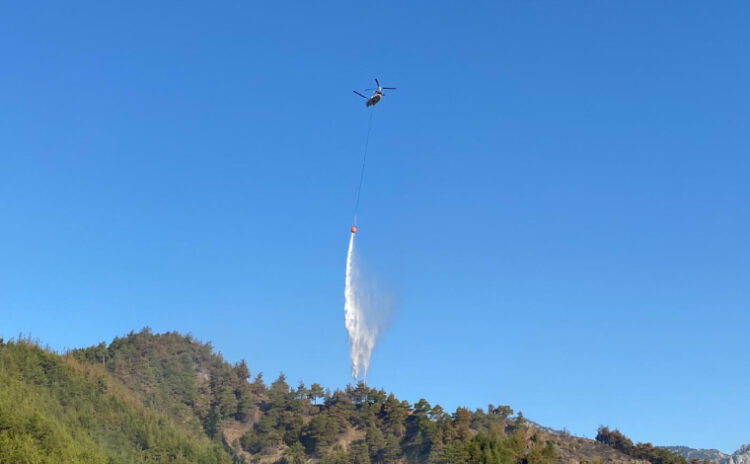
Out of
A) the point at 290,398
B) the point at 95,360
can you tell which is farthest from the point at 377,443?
the point at 95,360

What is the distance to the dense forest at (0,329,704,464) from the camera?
343 ft

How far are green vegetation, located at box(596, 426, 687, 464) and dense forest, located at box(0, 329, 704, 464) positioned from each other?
17.2 inches

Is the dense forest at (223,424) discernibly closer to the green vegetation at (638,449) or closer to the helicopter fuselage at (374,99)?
the green vegetation at (638,449)

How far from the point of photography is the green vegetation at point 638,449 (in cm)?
15181

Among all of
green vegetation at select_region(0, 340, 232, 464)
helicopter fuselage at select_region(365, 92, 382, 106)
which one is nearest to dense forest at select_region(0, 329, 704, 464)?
green vegetation at select_region(0, 340, 232, 464)

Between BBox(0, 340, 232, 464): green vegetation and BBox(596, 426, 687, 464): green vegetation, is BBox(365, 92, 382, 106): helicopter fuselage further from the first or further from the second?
BBox(596, 426, 687, 464): green vegetation

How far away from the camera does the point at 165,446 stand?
12262cm

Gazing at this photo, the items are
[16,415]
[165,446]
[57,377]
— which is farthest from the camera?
[57,377]

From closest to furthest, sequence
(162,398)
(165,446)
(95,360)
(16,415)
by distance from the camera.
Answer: (16,415)
(165,446)
(162,398)
(95,360)

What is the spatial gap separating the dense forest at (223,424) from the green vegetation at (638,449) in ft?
1.43

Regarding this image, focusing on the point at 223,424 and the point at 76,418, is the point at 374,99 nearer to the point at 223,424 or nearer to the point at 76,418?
the point at 76,418

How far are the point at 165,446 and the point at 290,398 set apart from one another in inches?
2146

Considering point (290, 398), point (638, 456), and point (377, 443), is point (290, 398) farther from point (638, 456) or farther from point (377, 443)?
point (638, 456)

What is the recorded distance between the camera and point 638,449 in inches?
6339
